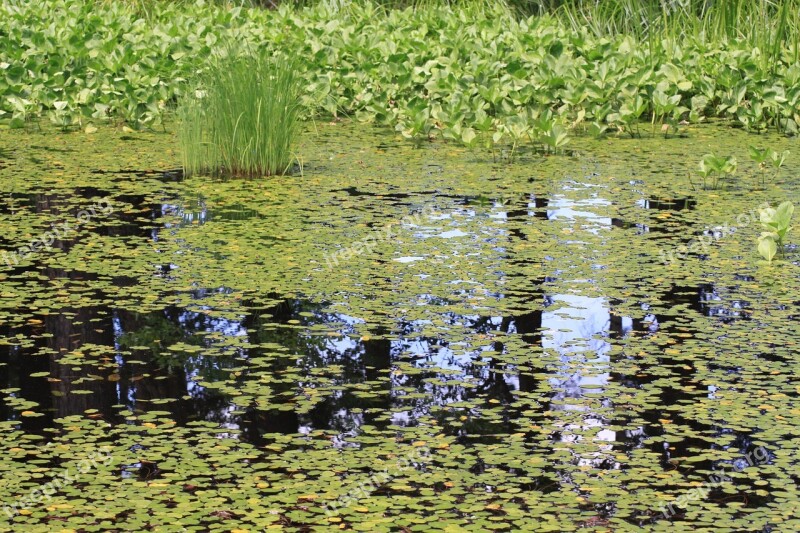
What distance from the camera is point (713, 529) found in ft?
10.5

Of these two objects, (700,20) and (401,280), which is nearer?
(401,280)

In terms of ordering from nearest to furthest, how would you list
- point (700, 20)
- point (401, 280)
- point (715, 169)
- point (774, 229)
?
point (401, 280), point (774, 229), point (715, 169), point (700, 20)

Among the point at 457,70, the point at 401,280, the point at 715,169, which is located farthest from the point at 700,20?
the point at 401,280

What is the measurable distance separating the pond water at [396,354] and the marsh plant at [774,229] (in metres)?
0.10

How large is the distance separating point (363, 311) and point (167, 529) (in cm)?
199

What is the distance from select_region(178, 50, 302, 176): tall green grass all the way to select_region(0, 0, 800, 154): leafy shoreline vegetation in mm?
885

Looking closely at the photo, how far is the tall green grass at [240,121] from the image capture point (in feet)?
25.0

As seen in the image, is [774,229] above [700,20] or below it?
below

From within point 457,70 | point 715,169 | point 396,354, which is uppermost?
point 457,70

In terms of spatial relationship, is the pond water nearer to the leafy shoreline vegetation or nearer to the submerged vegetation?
the submerged vegetation

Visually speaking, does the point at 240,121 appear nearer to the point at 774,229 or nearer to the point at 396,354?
the point at 774,229

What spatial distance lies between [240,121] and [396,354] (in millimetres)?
3375

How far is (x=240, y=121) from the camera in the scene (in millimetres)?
7598

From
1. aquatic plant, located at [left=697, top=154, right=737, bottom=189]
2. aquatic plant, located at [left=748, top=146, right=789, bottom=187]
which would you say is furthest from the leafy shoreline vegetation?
aquatic plant, located at [left=748, top=146, right=789, bottom=187]
